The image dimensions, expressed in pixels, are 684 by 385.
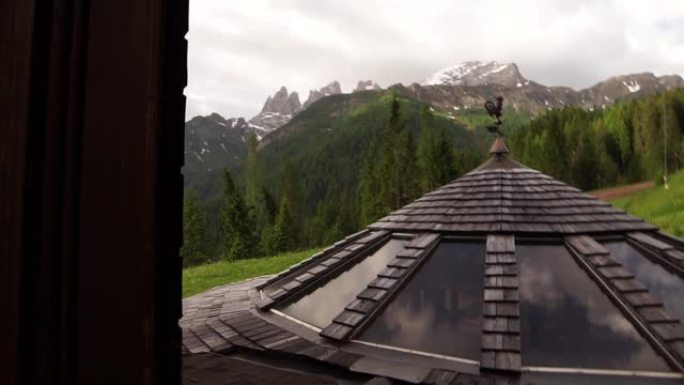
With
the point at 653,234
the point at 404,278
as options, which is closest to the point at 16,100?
the point at 404,278

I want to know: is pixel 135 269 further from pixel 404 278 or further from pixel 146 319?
pixel 404 278

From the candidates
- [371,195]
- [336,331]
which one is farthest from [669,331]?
[371,195]

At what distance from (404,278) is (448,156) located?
97.4 ft

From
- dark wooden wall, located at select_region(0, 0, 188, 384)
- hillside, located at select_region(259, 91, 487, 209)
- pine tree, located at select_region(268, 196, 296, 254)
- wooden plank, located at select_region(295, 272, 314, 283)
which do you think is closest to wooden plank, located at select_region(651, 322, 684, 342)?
wooden plank, located at select_region(295, 272, 314, 283)

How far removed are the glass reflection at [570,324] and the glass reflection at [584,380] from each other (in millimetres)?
110

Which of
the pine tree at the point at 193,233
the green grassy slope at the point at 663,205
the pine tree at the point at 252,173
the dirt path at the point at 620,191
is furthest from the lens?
the pine tree at the point at 252,173

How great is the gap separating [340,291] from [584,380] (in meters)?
2.83

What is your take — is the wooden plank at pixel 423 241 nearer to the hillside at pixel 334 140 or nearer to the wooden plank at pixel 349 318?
the wooden plank at pixel 349 318

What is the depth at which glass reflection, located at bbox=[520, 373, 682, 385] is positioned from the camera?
3.61 meters

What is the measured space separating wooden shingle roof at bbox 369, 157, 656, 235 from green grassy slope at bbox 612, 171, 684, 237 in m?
Answer: 17.6

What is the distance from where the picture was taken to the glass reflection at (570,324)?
3.86 meters

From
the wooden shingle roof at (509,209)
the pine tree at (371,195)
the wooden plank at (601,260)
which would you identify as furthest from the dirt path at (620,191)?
the wooden plank at (601,260)

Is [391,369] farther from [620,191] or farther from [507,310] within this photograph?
[620,191]

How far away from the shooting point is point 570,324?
420 centimetres
